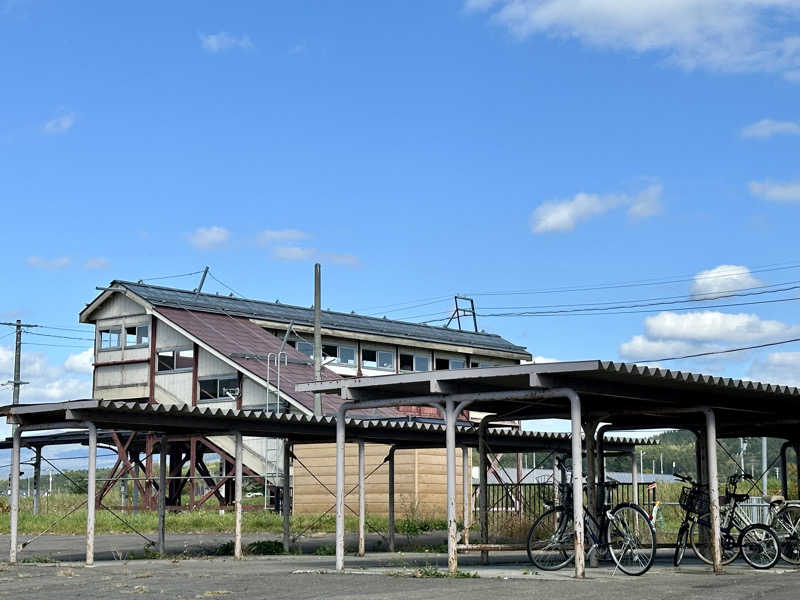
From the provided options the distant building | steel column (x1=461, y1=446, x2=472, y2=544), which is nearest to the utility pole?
the distant building

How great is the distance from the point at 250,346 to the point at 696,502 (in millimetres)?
26072

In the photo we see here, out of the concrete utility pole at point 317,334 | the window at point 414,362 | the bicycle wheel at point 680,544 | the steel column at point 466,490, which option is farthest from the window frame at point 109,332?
the bicycle wheel at point 680,544

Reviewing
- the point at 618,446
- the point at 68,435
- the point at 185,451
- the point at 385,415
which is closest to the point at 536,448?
the point at 618,446

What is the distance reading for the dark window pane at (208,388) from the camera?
40.8 metres

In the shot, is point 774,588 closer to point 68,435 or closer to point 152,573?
point 152,573

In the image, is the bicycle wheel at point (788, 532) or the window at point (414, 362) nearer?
the bicycle wheel at point (788, 532)

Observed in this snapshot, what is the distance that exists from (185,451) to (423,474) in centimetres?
1135

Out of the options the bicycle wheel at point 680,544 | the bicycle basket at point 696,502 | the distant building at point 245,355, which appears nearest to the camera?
the bicycle basket at point 696,502

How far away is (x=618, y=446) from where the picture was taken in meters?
29.8

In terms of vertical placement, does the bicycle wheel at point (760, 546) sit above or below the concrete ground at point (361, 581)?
above

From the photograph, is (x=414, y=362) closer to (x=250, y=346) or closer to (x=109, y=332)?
(x=250, y=346)

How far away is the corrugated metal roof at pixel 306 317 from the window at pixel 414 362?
2.67ft

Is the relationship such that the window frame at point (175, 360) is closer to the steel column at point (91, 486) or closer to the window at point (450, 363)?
the window at point (450, 363)

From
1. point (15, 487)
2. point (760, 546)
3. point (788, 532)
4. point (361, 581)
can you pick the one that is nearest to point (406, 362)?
point (15, 487)
